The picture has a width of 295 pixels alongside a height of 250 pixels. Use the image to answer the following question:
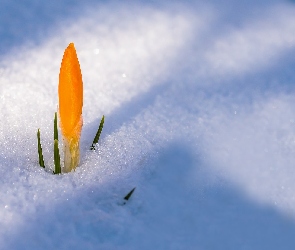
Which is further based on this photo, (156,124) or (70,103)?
(156,124)

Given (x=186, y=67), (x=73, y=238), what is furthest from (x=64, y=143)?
(x=186, y=67)

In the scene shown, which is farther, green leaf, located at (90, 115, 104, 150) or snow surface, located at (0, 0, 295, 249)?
green leaf, located at (90, 115, 104, 150)

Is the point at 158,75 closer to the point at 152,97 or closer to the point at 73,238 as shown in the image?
the point at 152,97

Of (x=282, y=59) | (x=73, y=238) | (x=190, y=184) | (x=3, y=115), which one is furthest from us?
(x=282, y=59)

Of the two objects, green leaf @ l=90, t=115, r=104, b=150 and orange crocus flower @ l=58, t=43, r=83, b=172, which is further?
green leaf @ l=90, t=115, r=104, b=150
